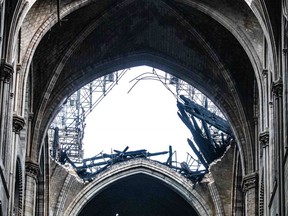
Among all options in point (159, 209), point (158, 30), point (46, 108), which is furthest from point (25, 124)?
point (159, 209)

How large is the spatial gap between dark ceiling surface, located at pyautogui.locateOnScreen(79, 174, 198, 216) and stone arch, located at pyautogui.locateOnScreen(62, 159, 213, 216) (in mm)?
361

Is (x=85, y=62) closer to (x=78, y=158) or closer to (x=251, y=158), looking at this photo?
(x=251, y=158)

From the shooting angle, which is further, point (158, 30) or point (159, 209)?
point (159, 209)

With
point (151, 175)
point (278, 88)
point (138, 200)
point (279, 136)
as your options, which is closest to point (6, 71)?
point (278, 88)

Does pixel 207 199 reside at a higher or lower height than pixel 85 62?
lower

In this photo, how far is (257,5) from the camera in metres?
39.0

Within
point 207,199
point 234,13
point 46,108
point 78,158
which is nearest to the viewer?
point 234,13

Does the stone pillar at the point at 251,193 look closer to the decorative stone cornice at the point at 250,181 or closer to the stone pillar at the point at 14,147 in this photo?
the decorative stone cornice at the point at 250,181

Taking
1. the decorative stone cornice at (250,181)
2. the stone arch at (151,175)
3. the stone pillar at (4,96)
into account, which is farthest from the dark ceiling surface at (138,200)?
the stone pillar at (4,96)

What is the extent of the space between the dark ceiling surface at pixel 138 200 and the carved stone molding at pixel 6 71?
19022 millimetres

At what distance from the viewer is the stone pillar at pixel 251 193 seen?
146ft

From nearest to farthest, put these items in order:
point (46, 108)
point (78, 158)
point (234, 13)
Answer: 1. point (234, 13)
2. point (46, 108)
3. point (78, 158)

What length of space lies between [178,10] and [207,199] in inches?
438

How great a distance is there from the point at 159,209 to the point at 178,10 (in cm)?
1531
